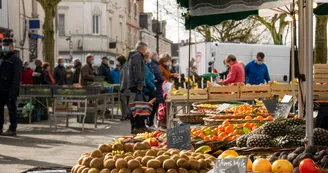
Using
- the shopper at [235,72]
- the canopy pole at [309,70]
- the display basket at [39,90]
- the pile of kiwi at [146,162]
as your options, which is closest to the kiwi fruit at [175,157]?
the pile of kiwi at [146,162]

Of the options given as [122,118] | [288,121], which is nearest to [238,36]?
[122,118]

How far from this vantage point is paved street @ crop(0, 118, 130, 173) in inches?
437

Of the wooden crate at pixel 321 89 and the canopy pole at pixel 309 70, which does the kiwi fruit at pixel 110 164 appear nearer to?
the canopy pole at pixel 309 70

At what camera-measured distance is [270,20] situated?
48.7 metres

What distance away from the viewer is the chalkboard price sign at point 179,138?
641 centimetres

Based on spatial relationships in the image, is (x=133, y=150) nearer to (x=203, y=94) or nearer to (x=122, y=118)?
(x=203, y=94)

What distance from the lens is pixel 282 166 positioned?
194 inches

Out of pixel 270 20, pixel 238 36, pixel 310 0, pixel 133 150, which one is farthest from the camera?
pixel 238 36

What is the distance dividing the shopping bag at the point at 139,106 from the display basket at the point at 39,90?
326cm

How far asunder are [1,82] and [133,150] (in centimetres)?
912

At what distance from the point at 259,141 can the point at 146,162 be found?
58.1 inches

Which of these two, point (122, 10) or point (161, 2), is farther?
point (122, 10)

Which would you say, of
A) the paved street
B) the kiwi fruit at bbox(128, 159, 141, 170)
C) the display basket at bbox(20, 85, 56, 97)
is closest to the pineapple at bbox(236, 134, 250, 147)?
the kiwi fruit at bbox(128, 159, 141, 170)

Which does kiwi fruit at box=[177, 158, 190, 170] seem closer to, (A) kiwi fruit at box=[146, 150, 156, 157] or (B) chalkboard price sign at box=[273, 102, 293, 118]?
(A) kiwi fruit at box=[146, 150, 156, 157]
